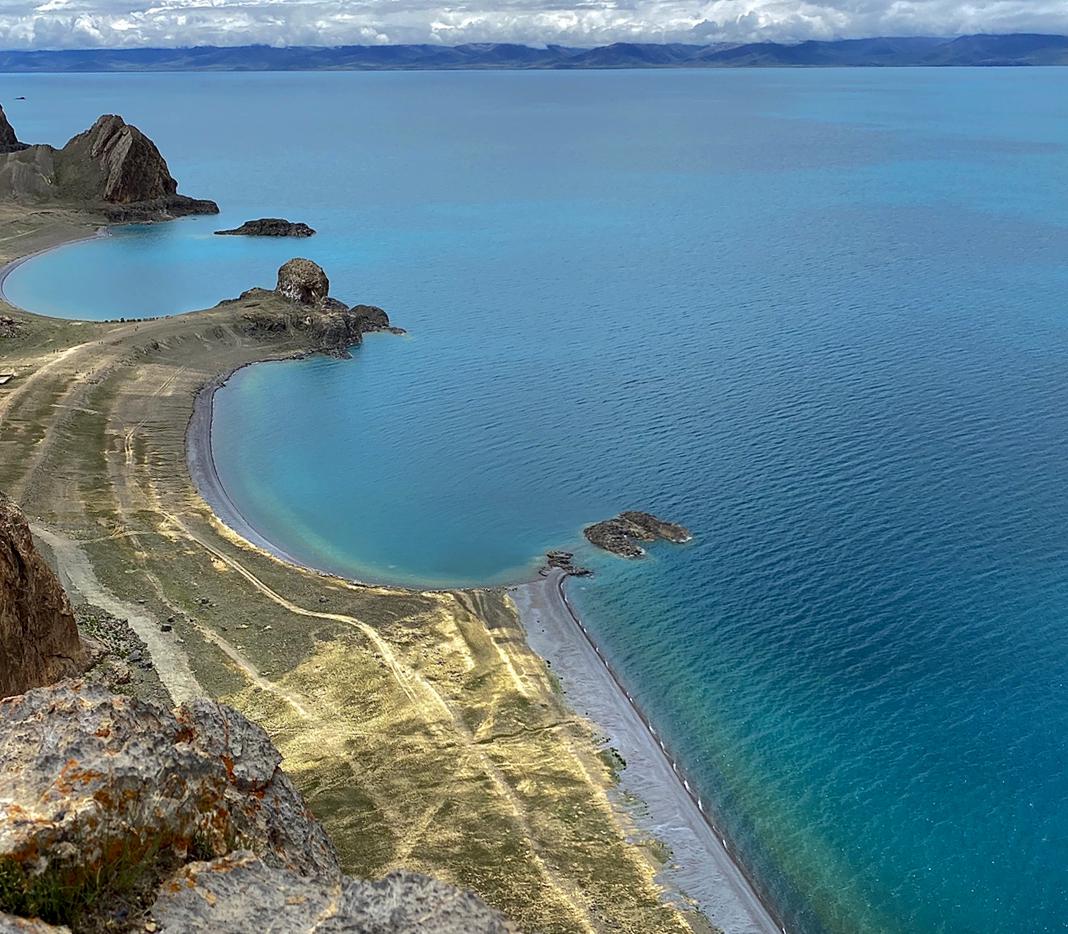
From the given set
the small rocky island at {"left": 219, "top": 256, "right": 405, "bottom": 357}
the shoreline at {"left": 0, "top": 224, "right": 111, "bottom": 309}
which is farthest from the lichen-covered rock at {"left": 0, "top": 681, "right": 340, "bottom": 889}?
the shoreline at {"left": 0, "top": 224, "right": 111, "bottom": 309}

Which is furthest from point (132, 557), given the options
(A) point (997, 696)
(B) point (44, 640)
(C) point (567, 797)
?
(A) point (997, 696)

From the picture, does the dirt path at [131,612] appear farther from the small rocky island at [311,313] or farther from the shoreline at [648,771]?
the small rocky island at [311,313]

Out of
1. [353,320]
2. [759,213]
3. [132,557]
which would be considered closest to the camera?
[132,557]

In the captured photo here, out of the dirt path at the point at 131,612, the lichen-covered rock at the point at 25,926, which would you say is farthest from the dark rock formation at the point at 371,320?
the lichen-covered rock at the point at 25,926

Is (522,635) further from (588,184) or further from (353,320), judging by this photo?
(588,184)

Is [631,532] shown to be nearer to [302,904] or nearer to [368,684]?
[368,684]

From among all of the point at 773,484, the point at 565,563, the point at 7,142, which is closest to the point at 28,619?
the point at 565,563
